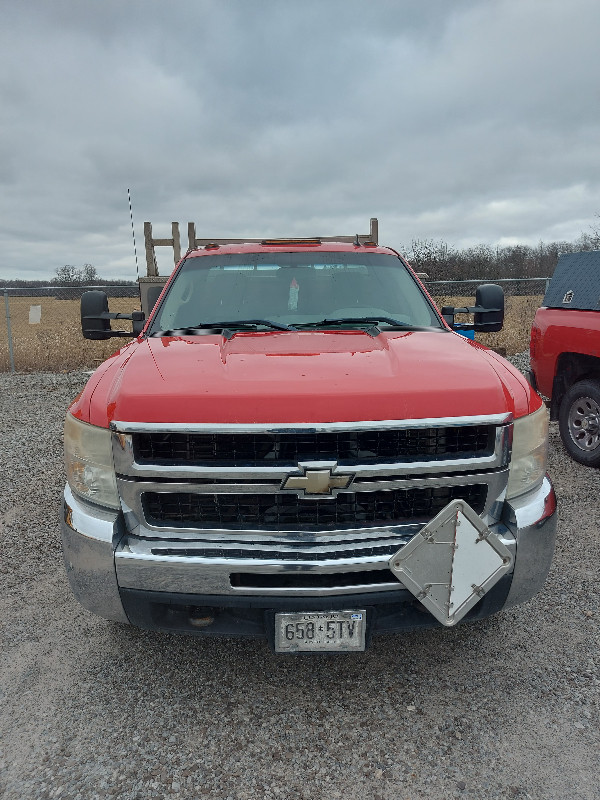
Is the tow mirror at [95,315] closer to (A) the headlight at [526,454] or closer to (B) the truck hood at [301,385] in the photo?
(B) the truck hood at [301,385]

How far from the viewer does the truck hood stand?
2.06 m

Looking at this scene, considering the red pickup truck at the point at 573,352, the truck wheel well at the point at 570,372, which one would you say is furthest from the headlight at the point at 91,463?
the truck wheel well at the point at 570,372

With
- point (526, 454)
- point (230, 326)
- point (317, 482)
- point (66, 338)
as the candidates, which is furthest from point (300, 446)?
point (66, 338)

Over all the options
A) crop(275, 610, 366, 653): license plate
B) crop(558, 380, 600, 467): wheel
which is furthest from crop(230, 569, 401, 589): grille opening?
crop(558, 380, 600, 467): wheel

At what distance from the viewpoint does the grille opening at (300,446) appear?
82.5 inches

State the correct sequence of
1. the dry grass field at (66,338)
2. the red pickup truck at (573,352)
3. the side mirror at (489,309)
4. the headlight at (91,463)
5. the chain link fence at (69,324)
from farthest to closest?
the dry grass field at (66,338), the chain link fence at (69,324), the red pickup truck at (573,352), the side mirror at (489,309), the headlight at (91,463)

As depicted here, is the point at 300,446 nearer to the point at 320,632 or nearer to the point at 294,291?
the point at 320,632

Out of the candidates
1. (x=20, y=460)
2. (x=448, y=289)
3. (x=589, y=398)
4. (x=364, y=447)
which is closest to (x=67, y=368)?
(x=20, y=460)

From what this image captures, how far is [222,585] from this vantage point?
6.81 ft

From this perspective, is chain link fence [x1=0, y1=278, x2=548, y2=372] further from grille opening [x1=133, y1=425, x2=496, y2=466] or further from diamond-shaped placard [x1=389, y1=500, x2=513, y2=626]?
diamond-shaped placard [x1=389, y1=500, x2=513, y2=626]

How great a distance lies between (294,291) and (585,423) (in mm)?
3371

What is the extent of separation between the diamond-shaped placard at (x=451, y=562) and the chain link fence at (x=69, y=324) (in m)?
10.2

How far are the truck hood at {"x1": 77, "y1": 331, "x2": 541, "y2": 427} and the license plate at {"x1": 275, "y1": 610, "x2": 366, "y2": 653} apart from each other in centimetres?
74

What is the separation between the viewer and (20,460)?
592cm
